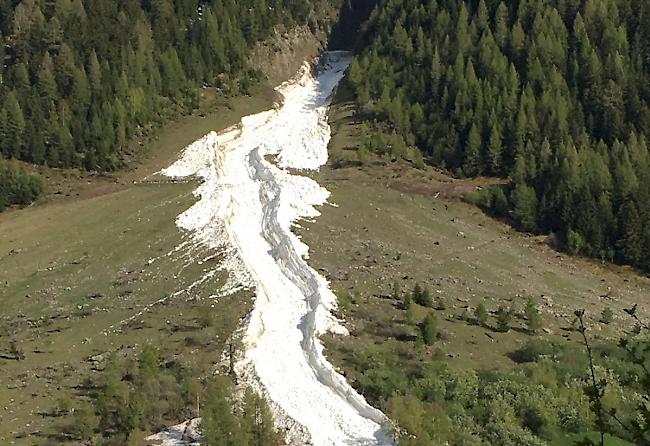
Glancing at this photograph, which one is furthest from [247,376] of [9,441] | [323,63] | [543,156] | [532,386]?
[323,63]

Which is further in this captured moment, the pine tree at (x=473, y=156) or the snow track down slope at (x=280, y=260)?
the pine tree at (x=473, y=156)

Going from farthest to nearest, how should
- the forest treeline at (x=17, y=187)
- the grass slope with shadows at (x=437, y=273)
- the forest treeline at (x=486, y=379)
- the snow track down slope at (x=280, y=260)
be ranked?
the forest treeline at (x=17, y=187) → the grass slope with shadows at (x=437, y=273) → the snow track down slope at (x=280, y=260) → the forest treeline at (x=486, y=379)

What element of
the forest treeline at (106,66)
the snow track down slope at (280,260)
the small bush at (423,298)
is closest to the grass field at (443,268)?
the small bush at (423,298)

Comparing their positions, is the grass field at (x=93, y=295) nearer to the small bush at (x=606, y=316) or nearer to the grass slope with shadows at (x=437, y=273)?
the grass slope with shadows at (x=437, y=273)

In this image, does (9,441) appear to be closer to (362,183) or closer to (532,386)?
(532,386)

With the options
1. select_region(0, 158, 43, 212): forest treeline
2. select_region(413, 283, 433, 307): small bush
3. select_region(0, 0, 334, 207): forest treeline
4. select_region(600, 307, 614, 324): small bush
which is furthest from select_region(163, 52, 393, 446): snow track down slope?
select_region(600, 307, 614, 324): small bush

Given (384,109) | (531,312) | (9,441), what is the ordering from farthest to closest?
1. (384,109)
2. (531,312)
3. (9,441)
